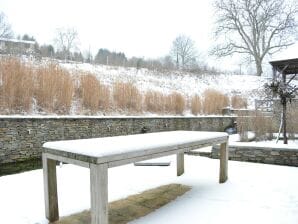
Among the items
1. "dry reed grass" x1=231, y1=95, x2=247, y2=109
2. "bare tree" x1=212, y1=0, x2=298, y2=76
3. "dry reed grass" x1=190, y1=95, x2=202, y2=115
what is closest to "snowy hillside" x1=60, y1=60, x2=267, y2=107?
"dry reed grass" x1=231, y1=95, x2=247, y2=109

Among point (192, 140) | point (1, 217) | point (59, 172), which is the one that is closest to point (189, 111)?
point (59, 172)

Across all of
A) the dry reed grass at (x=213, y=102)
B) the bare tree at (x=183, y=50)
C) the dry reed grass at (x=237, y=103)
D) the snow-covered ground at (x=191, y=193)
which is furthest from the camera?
the bare tree at (x=183, y=50)

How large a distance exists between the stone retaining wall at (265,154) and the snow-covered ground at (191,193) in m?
0.24

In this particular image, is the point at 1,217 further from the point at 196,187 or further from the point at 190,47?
the point at 190,47

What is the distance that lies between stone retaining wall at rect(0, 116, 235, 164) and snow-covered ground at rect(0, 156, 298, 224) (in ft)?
7.57

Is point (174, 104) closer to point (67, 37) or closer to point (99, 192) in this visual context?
point (99, 192)

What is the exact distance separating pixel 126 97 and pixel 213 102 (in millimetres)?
3983

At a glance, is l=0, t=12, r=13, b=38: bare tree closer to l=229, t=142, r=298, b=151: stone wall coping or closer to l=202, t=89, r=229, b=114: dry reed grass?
l=202, t=89, r=229, b=114: dry reed grass

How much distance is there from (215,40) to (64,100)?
1521 cm

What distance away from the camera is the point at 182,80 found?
52.3 ft

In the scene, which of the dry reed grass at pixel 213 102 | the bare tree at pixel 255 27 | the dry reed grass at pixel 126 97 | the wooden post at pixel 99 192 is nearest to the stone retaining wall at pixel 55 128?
the dry reed grass at pixel 126 97

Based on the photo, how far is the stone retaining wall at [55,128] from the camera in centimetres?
582

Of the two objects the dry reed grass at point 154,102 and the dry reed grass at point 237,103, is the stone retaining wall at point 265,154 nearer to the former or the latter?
the dry reed grass at point 154,102

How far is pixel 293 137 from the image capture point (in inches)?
256
